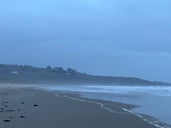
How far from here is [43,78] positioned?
437 ft

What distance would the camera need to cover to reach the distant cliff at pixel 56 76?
130 meters

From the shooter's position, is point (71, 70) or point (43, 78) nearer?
point (43, 78)

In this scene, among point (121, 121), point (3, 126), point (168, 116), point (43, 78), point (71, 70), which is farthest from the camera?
point (71, 70)

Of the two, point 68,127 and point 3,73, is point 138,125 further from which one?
point 3,73

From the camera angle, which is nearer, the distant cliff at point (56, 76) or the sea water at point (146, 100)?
the sea water at point (146, 100)

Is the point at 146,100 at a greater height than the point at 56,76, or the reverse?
the point at 56,76

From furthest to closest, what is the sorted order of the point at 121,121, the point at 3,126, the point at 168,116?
the point at 168,116, the point at 121,121, the point at 3,126

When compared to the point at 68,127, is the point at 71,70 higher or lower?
higher

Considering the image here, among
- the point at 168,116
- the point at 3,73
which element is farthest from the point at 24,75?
the point at 168,116

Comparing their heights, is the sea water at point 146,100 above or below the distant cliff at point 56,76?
below

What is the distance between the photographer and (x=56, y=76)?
139625 millimetres

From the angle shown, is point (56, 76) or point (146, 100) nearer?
point (146, 100)

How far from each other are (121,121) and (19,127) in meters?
4.64

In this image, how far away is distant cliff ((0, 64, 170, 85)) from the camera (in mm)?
130375
